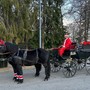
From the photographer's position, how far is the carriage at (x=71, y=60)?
11.7m

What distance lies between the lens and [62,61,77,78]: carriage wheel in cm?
1162

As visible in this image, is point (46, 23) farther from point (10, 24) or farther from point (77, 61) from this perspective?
point (77, 61)

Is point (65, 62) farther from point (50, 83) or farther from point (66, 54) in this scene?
point (50, 83)

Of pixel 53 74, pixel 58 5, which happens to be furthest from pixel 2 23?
pixel 58 5

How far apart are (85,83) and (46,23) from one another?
16702 millimetres

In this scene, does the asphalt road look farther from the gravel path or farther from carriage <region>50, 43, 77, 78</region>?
carriage <region>50, 43, 77, 78</region>

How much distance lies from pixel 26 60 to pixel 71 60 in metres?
2.36

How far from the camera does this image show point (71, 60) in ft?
39.9

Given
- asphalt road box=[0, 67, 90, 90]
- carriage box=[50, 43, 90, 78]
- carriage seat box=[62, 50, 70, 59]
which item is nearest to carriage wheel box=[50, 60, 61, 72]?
carriage box=[50, 43, 90, 78]

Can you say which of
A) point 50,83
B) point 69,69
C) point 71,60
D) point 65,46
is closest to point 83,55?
point 71,60

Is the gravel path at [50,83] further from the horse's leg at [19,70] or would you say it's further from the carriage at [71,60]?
the carriage at [71,60]

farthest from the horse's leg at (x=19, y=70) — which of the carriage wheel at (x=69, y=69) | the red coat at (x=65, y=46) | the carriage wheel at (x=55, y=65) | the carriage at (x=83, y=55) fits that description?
the carriage at (x=83, y=55)

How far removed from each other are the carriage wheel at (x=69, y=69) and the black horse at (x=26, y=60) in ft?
2.93

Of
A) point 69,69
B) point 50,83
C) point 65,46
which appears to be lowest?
point 50,83
